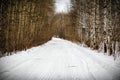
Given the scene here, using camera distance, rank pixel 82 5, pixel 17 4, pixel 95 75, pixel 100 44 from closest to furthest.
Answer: pixel 95 75
pixel 17 4
pixel 100 44
pixel 82 5

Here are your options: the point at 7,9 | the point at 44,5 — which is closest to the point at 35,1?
the point at 44,5

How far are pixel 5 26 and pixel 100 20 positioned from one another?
9982 mm

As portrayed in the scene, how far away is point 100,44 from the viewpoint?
63.4 ft

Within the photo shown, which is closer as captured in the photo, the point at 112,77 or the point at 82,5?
the point at 112,77

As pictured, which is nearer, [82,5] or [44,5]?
[44,5]

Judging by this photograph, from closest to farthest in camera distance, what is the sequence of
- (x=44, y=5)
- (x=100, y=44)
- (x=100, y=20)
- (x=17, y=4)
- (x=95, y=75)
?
(x=95, y=75), (x=17, y=4), (x=100, y=44), (x=100, y=20), (x=44, y=5)

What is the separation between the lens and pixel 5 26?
1481 centimetres

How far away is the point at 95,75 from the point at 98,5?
15831mm

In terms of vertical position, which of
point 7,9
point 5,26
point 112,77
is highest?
point 7,9

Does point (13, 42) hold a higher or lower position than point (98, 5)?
lower

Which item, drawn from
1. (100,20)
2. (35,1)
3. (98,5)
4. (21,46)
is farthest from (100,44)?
(35,1)

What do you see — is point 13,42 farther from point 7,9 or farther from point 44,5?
point 44,5

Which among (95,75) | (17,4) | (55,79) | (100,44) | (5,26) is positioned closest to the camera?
(55,79)

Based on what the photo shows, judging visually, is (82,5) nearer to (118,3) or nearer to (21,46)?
(118,3)
